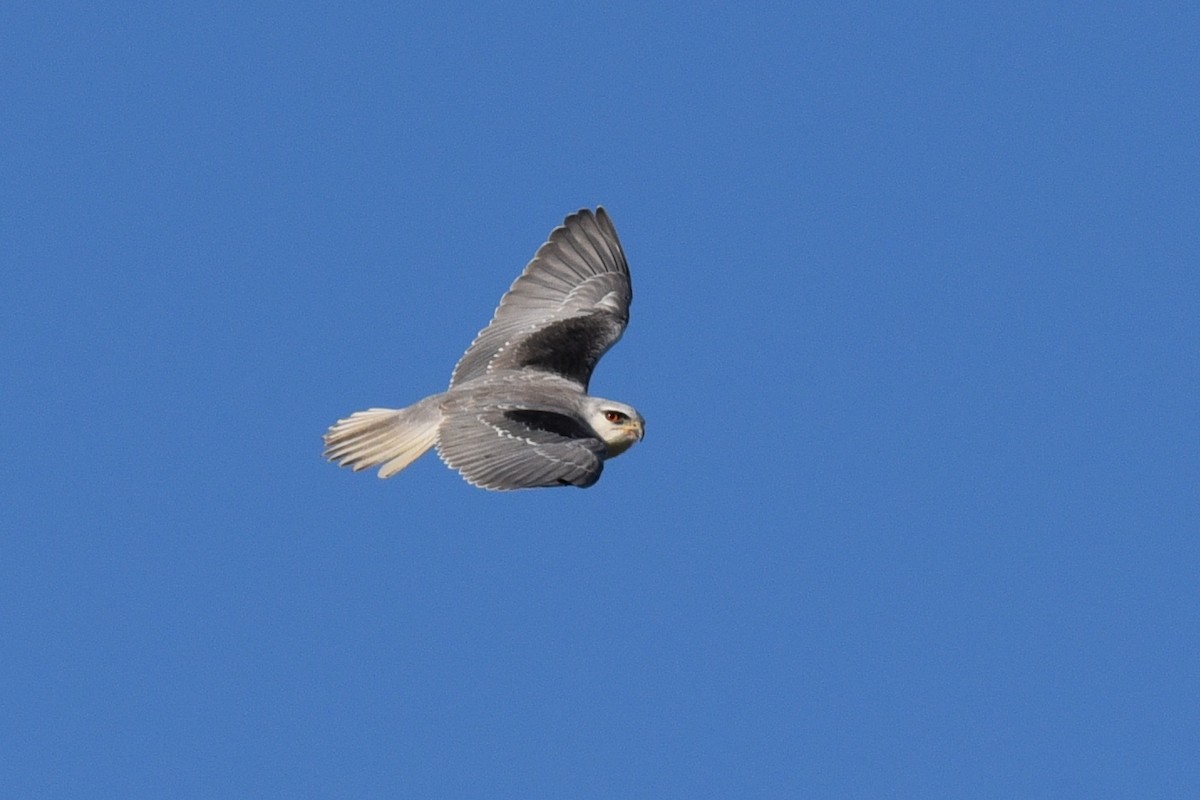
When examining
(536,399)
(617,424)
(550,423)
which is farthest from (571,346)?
(550,423)

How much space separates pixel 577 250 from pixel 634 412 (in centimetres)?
237

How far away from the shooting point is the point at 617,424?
529 inches

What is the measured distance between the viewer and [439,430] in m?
13.1

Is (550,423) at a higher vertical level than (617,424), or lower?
lower

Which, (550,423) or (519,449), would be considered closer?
(519,449)

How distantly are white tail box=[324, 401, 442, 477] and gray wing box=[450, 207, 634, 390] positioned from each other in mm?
760

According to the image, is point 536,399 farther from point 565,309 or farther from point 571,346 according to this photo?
point 565,309

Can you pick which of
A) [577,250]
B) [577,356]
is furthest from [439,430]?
[577,250]

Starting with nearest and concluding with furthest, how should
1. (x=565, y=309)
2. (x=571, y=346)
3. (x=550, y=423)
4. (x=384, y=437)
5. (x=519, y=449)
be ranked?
1. (x=519, y=449)
2. (x=550, y=423)
3. (x=384, y=437)
4. (x=571, y=346)
5. (x=565, y=309)

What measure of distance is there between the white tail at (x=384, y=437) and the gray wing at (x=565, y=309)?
76cm

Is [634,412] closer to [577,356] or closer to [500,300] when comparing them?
[577,356]

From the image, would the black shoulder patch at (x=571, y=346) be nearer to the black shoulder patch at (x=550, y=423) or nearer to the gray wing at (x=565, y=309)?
the gray wing at (x=565, y=309)

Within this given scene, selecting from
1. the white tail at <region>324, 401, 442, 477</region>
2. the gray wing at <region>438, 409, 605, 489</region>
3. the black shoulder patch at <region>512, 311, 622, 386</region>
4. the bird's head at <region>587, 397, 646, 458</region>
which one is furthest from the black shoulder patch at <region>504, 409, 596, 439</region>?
the black shoulder patch at <region>512, 311, 622, 386</region>

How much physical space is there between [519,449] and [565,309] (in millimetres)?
2845
